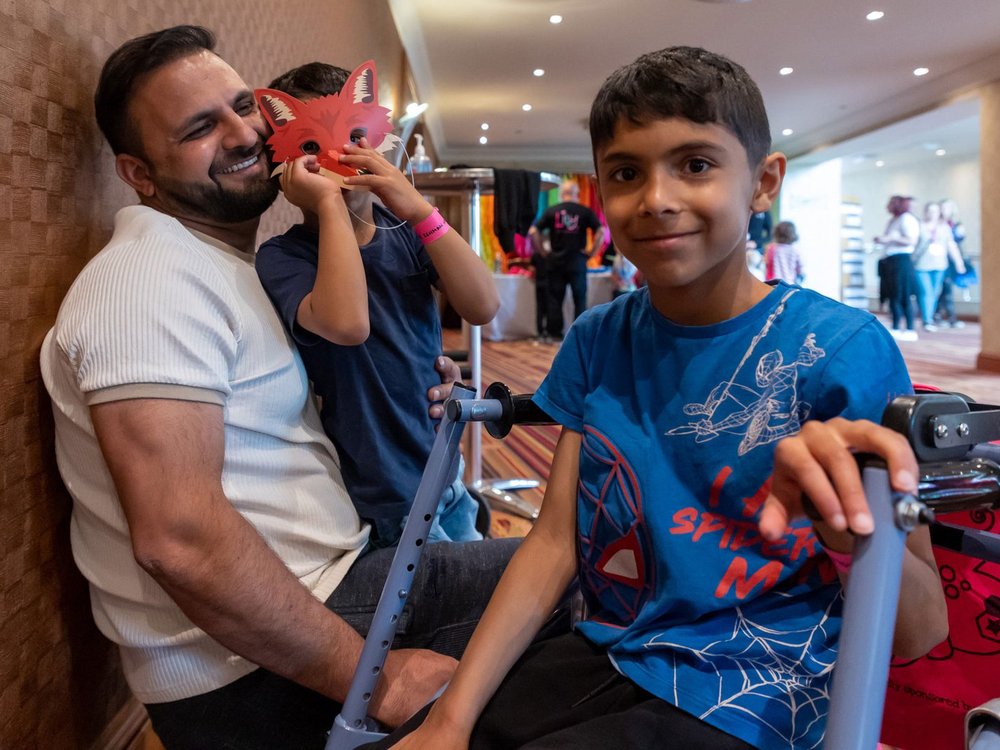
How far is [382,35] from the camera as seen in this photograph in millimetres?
5082

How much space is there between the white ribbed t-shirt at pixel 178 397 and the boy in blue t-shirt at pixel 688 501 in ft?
1.12

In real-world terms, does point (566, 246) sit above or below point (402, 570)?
above

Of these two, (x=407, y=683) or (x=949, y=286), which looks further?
(x=949, y=286)

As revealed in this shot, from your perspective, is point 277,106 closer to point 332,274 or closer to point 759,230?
point 332,274

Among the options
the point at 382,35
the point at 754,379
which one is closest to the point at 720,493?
the point at 754,379

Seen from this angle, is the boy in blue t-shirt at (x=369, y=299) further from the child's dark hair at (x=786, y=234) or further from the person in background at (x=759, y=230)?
the person in background at (x=759, y=230)

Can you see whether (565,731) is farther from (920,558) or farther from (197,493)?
(197,493)

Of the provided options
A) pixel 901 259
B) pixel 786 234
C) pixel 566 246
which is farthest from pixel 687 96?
pixel 901 259

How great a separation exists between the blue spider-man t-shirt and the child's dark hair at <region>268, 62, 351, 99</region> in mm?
679

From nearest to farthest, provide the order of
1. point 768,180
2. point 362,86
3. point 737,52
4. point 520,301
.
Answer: point 768,180
point 362,86
point 737,52
point 520,301

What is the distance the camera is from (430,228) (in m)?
1.17

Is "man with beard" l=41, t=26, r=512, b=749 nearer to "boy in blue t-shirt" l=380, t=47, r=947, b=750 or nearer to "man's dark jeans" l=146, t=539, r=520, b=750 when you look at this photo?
"man's dark jeans" l=146, t=539, r=520, b=750

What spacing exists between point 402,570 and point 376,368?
377mm

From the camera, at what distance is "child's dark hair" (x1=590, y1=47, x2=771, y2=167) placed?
2.53 feet
